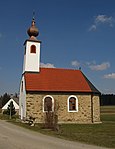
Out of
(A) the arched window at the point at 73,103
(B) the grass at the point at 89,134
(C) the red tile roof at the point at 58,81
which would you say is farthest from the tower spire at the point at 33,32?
(B) the grass at the point at 89,134

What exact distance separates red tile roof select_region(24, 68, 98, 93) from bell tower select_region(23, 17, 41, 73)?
85cm

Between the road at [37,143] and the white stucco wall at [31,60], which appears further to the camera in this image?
the white stucco wall at [31,60]

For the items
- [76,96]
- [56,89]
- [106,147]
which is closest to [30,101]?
[56,89]

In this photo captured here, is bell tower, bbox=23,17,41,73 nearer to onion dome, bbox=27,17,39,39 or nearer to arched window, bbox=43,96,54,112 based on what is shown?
onion dome, bbox=27,17,39,39

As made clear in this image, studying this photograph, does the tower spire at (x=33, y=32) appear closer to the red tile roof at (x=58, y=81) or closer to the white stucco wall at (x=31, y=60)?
the white stucco wall at (x=31, y=60)

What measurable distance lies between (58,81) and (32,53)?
16.4 ft

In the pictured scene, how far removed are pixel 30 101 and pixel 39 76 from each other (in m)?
3.85

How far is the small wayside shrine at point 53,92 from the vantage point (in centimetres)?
2997

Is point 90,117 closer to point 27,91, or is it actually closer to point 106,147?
point 27,91

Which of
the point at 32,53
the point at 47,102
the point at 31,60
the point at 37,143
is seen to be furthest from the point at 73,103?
the point at 37,143

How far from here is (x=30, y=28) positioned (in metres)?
33.6

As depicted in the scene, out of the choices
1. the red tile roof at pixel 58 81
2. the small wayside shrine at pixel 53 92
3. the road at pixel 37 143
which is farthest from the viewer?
the red tile roof at pixel 58 81

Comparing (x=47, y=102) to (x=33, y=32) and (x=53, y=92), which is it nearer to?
(x=53, y=92)

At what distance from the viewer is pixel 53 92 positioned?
1214 inches
